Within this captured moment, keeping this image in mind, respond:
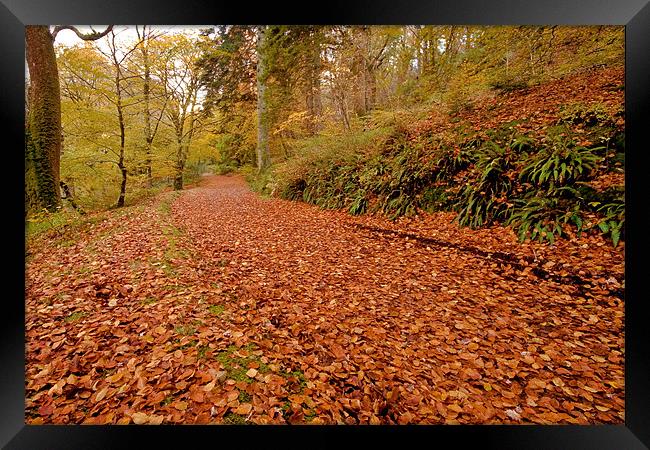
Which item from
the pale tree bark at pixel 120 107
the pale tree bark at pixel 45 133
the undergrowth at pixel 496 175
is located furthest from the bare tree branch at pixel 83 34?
the undergrowth at pixel 496 175

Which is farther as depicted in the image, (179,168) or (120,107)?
(179,168)

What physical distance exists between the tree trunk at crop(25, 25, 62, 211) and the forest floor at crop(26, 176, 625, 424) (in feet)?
1.61

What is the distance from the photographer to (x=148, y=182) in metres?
3.84

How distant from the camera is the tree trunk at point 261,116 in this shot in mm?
4041

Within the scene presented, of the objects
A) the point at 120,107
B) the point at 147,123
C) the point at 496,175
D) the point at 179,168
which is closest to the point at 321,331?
the point at 496,175

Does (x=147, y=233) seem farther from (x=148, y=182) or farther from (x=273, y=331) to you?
(x=273, y=331)

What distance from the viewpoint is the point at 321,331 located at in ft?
6.23

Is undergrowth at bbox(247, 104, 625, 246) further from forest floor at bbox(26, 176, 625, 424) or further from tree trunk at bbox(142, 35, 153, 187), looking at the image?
tree trunk at bbox(142, 35, 153, 187)

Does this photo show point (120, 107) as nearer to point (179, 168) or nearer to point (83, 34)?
point (179, 168)

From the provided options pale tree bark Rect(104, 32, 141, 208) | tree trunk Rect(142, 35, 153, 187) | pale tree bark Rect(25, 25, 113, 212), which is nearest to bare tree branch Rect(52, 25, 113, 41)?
pale tree bark Rect(104, 32, 141, 208)

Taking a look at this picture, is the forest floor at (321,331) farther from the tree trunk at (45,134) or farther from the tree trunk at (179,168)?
the tree trunk at (179,168)
